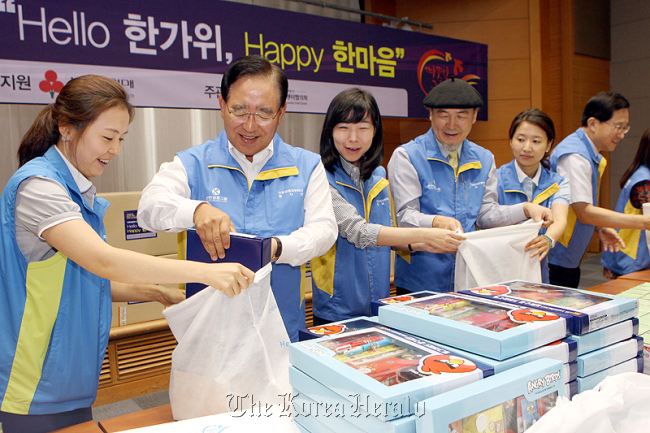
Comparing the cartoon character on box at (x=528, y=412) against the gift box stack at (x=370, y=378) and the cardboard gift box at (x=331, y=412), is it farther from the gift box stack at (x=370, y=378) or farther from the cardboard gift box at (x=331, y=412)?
the cardboard gift box at (x=331, y=412)

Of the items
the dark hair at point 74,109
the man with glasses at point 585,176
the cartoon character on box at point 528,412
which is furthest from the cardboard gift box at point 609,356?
the man with glasses at point 585,176

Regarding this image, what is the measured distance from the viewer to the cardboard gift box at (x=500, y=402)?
2.07ft

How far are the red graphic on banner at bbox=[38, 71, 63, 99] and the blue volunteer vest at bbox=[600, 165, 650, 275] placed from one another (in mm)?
3579

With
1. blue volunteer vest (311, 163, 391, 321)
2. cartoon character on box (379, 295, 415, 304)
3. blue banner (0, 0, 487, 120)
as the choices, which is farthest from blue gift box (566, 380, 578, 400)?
blue banner (0, 0, 487, 120)

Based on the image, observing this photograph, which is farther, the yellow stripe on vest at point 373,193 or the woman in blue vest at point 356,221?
the yellow stripe on vest at point 373,193

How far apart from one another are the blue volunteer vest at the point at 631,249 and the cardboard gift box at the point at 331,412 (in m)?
2.43

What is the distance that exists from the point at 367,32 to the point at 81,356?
4019mm

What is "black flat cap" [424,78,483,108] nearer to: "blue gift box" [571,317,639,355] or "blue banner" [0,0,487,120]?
"blue gift box" [571,317,639,355]

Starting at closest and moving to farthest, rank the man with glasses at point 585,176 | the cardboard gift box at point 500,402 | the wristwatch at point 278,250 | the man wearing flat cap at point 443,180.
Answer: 1. the cardboard gift box at point 500,402
2. the wristwatch at point 278,250
3. the man wearing flat cap at point 443,180
4. the man with glasses at point 585,176

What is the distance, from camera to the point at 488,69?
225 inches

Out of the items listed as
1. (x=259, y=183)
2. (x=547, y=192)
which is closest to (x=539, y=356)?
(x=259, y=183)

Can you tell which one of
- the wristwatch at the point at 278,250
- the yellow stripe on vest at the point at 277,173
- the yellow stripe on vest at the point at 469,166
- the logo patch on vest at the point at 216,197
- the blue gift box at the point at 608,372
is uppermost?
the yellow stripe on vest at the point at 469,166

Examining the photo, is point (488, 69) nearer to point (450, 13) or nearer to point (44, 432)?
point (450, 13)

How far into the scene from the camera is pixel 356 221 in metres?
1.71
